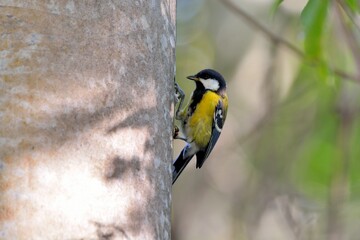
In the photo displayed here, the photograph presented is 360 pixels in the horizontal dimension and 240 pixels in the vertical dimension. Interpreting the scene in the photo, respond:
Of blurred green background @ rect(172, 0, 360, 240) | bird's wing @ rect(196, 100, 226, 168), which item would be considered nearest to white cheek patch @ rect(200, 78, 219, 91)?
bird's wing @ rect(196, 100, 226, 168)

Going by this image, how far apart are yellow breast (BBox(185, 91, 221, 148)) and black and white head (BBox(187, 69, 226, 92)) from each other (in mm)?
45

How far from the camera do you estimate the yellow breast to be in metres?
4.44

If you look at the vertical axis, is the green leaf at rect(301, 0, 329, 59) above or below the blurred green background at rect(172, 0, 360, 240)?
above

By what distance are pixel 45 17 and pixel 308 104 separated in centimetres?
447

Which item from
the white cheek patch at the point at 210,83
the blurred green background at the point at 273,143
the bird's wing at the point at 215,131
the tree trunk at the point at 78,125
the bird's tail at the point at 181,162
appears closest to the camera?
the tree trunk at the point at 78,125

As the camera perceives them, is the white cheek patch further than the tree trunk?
Yes

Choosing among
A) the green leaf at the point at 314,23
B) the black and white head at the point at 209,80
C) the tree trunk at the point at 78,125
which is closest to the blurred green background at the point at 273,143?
A: the black and white head at the point at 209,80

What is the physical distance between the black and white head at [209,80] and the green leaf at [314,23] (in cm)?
103

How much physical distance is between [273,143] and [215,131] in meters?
1.83

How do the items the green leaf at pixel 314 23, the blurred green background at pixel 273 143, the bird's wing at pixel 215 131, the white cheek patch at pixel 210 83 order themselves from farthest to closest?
the blurred green background at pixel 273 143 → the white cheek patch at pixel 210 83 → the bird's wing at pixel 215 131 → the green leaf at pixel 314 23

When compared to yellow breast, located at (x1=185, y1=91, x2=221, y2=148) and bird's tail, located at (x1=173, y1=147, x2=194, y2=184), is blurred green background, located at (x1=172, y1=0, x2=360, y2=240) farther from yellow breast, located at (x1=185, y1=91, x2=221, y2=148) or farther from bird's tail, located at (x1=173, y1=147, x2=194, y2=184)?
bird's tail, located at (x1=173, y1=147, x2=194, y2=184)

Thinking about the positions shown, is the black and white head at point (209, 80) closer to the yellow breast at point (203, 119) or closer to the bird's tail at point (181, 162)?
the yellow breast at point (203, 119)

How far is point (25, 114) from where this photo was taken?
2.08 metres

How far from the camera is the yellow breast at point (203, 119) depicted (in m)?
4.44
